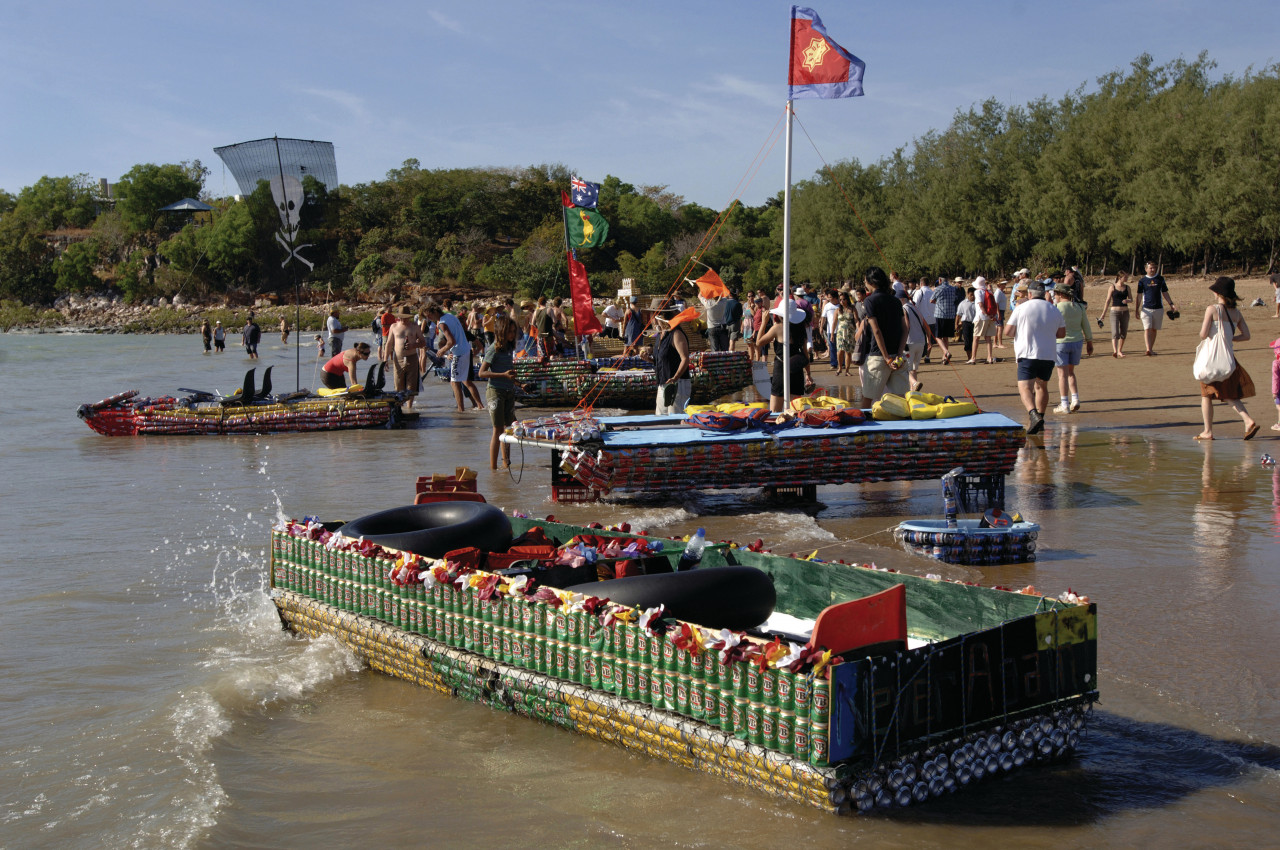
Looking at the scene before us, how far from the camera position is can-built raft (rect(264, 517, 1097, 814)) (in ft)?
13.5

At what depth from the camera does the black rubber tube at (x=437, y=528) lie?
638 cm

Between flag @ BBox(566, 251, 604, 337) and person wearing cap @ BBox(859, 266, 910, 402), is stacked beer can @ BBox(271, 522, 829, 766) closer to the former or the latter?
person wearing cap @ BBox(859, 266, 910, 402)

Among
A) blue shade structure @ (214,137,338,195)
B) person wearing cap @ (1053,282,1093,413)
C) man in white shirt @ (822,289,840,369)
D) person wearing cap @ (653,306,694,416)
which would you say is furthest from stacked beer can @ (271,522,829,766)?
man in white shirt @ (822,289,840,369)

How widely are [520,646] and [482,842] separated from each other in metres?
1.16

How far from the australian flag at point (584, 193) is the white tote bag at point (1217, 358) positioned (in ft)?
44.3

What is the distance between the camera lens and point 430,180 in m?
130

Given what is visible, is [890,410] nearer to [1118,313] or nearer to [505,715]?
[505,715]

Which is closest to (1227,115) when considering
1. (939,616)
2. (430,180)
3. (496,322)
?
(496,322)

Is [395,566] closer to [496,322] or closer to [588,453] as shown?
[588,453]

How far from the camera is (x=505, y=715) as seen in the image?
555 centimetres

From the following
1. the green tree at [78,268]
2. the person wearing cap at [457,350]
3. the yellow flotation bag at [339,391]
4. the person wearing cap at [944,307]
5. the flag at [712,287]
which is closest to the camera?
the flag at [712,287]

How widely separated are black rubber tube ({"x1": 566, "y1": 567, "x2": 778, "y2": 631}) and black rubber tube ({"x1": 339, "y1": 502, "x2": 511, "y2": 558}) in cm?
131

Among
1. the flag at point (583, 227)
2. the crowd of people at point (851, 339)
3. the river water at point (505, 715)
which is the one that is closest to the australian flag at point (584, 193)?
the flag at point (583, 227)

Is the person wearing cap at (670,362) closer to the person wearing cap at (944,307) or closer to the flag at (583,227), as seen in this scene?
the flag at (583,227)
